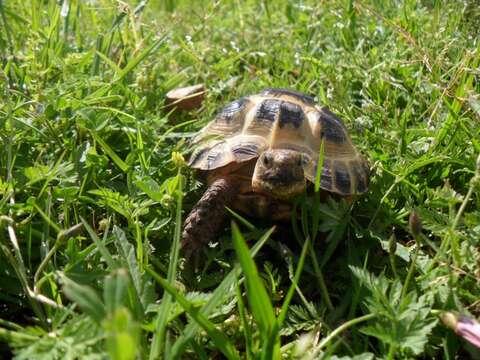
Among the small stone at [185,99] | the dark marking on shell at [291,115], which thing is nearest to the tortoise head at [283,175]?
the dark marking on shell at [291,115]

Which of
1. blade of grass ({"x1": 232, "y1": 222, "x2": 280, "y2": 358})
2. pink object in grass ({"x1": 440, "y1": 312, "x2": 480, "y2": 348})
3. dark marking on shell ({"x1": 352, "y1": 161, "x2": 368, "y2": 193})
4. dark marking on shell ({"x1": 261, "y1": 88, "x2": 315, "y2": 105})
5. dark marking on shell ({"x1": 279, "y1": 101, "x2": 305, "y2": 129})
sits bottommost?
pink object in grass ({"x1": 440, "y1": 312, "x2": 480, "y2": 348})

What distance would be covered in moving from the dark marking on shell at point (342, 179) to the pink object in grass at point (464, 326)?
30.5 inches

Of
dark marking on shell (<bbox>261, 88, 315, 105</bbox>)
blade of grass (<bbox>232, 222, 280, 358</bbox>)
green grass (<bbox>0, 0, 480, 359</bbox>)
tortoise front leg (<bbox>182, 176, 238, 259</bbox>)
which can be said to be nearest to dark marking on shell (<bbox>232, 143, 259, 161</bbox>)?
tortoise front leg (<bbox>182, 176, 238, 259</bbox>)

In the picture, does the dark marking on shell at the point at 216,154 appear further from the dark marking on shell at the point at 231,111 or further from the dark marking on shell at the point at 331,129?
the dark marking on shell at the point at 331,129

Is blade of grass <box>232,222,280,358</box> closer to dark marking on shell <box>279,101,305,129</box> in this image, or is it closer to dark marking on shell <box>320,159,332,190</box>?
dark marking on shell <box>320,159,332,190</box>

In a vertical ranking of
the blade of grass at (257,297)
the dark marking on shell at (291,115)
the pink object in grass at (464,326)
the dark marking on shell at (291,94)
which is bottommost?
the pink object in grass at (464,326)

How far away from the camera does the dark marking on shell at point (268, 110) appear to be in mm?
2263

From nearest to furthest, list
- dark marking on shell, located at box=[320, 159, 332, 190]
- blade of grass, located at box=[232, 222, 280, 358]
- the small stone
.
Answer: blade of grass, located at box=[232, 222, 280, 358] < dark marking on shell, located at box=[320, 159, 332, 190] < the small stone

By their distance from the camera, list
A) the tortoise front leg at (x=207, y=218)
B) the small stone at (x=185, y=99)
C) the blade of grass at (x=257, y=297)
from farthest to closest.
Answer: the small stone at (x=185, y=99) < the tortoise front leg at (x=207, y=218) < the blade of grass at (x=257, y=297)

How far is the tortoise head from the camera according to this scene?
1.98m

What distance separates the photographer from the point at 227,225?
217 centimetres

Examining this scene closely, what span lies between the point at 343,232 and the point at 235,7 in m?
3.21

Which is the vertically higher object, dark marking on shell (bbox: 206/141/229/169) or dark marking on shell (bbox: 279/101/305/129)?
dark marking on shell (bbox: 279/101/305/129)

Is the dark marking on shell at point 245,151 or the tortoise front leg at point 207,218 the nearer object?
the tortoise front leg at point 207,218
